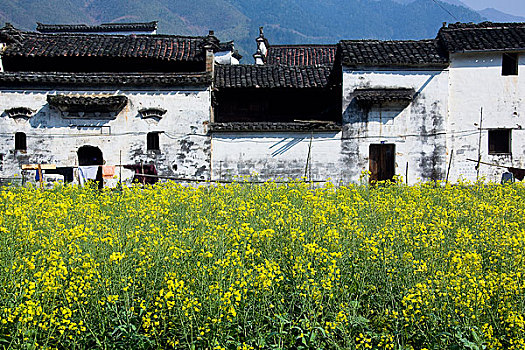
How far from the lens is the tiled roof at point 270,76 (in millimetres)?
17719

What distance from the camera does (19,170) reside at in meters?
17.0

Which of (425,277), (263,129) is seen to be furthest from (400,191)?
(263,129)

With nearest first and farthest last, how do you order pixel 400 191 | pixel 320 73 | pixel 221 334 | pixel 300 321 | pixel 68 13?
pixel 221 334
pixel 300 321
pixel 400 191
pixel 320 73
pixel 68 13

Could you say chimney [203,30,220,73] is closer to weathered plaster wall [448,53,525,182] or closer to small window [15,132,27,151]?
small window [15,132,27,151]

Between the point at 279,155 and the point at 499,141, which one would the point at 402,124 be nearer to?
the point at 499,141

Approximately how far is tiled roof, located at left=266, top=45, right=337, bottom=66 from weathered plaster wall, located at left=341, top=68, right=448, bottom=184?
272 inches

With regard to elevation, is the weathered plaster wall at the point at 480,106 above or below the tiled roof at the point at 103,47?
below

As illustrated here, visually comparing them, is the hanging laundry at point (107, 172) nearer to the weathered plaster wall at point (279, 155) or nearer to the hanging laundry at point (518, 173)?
the weathered plaster wall at point (279, 155)

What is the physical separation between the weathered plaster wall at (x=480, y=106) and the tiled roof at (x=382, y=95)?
5.20ft

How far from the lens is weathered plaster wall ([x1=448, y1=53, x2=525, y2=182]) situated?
1731cm

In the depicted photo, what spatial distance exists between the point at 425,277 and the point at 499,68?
14.7 m

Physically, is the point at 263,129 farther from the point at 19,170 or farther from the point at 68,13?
the point at 68,13

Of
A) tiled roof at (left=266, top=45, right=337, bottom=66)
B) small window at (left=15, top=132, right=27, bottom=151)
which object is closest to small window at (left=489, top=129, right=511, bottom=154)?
tiled roof at (left=266, top=45, right=337, bottom=66)

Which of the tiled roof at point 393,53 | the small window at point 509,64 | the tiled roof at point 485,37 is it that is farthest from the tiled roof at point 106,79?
the small window at point 509,64
